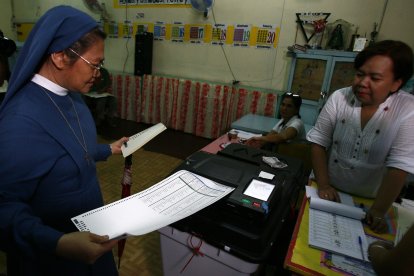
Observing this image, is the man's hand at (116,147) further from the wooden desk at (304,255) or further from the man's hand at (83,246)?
the wooden desk at (304,255)

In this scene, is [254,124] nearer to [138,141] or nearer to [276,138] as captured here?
[276,138]

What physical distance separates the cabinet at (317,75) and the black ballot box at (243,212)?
2458 mm

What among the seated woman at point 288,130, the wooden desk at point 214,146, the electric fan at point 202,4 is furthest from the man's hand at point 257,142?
the electric fan at point 202,4

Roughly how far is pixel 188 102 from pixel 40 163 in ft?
12.1

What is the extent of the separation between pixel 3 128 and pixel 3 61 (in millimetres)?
1388

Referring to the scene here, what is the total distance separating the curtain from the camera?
3.85 m

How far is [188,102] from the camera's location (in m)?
4.28

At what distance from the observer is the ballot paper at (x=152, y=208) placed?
639mm

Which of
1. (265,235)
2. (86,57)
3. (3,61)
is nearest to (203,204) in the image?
(265,235)

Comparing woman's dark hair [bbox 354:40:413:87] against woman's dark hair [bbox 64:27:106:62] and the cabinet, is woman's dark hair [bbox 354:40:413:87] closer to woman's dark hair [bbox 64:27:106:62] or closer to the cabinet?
woman's dark hair [bbox 64:27:106:62]

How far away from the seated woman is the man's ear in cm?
168

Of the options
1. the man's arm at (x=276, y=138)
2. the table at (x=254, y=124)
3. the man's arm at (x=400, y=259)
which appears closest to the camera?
the man's arm at (x=400, y=259)

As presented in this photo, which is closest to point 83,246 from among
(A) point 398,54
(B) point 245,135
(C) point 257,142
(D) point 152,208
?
(D) point 152,208

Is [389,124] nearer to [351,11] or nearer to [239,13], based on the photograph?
[351,11]
